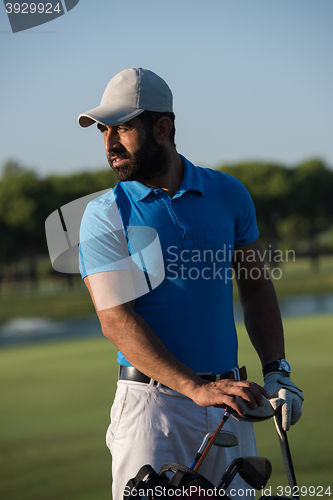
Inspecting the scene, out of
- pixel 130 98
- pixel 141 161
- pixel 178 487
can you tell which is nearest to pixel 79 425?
pixel 141 161

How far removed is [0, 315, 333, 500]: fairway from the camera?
4156mm

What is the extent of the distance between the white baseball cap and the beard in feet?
0.33

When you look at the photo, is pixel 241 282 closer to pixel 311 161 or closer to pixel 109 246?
pixel 109 246

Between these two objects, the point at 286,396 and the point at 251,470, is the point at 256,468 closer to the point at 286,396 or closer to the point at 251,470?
the point at 251,470

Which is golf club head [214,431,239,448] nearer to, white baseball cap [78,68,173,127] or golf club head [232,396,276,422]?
golf club head [232,396,276,422]

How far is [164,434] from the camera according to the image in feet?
5.98

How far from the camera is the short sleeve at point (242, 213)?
6.61 ft

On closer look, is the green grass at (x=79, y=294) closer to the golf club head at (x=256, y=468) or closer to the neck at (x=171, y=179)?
the neck at (x=171, y=179)

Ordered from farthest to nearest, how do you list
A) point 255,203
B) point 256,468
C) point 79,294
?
point 255,203 < point 79,294 < point 256,468

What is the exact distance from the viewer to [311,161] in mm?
31016

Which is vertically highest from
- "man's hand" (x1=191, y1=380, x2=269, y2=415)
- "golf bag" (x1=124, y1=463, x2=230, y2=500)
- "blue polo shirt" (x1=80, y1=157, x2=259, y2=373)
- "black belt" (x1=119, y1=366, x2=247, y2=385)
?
"blue polo shirt" (x1=80, y1=157, x2=259, y2=373)

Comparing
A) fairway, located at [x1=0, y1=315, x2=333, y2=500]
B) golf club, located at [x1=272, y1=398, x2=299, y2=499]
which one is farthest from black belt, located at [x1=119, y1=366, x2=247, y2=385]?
fairway, located at [x1=0, y1=315, x2=333, y2=500]

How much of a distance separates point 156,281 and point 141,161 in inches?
15.4

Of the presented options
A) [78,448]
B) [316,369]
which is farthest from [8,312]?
[78,448]
